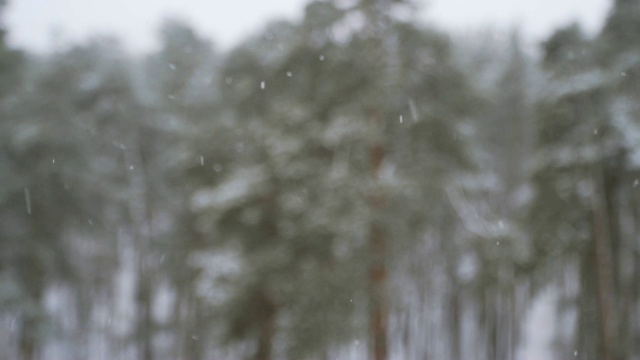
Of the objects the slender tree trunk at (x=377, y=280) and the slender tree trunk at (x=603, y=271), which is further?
the slender tree trunk at (x=603, y=271)

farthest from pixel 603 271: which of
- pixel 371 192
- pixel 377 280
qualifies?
pixel 371 192

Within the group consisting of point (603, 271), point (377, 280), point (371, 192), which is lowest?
point (377, 280)

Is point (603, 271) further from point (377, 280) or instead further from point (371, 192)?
point (371, 192)

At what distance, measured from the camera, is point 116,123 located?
862cm

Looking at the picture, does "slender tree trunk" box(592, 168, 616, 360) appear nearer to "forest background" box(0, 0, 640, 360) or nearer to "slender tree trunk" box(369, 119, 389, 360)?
"forest background" box(0, 0, 640, 360)

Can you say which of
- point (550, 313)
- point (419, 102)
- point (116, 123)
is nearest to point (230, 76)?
point (116, 123)

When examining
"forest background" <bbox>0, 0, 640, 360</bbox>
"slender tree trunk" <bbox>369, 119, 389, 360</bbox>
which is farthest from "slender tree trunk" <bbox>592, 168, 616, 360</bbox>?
"slender tree trunk" <bbox>369, 119, 389, 360</bbox>

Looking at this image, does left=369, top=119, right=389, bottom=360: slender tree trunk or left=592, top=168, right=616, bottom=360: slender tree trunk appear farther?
left=592, top=168, right=616, bottom=360: slender tree trunk

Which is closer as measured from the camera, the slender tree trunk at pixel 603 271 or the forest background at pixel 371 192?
the forest background at pixel 371 192

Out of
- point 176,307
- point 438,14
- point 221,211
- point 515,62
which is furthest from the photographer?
point 176,307

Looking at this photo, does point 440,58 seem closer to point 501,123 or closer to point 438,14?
point 438,14

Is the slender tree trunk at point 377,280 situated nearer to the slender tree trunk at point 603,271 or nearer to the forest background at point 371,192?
the forest background at point 371,192

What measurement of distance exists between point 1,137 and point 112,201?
2322mm

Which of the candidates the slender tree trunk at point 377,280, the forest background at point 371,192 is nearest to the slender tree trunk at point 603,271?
the forest background at point 371,192
